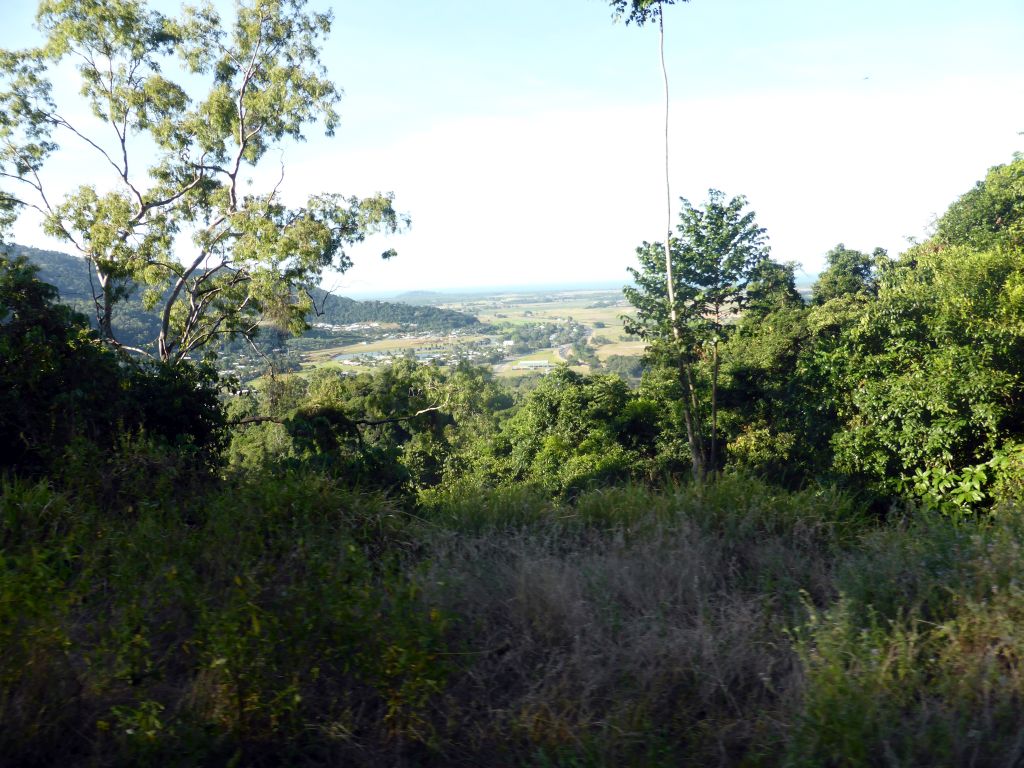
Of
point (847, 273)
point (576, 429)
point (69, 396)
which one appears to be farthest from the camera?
point (847, 273)

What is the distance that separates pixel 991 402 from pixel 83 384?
9.59 metres

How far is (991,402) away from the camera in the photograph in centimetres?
821

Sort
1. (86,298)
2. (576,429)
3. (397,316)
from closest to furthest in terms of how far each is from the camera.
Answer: (86,298), (576,429), (397,316)

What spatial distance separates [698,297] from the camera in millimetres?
16703

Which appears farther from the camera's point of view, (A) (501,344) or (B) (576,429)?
(A) (501,344)

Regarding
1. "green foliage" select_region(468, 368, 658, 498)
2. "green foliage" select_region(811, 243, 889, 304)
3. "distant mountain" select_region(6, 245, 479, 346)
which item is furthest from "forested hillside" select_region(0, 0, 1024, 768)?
"green foliage" select_region(811, 243, 889, 304)

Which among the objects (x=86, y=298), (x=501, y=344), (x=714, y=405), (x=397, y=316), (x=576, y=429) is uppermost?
(x=86, y=298)

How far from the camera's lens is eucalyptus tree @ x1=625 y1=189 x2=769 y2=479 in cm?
1460

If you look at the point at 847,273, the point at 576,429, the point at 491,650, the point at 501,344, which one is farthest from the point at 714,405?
the point at 501,344

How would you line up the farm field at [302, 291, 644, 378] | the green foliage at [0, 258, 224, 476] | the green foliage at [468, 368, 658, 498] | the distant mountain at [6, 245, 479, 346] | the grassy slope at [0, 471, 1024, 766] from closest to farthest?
the grassy slope at [0, 471, 1024, 766]
the green foliage at [0, 258, 224, 476]
the distant mountain at [6, 245, 479, 346]
the green foliage at [468, 368, 658, 498]
the farm field at [302, 291, 644, 378]

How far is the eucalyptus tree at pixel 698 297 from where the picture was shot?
14.6 m

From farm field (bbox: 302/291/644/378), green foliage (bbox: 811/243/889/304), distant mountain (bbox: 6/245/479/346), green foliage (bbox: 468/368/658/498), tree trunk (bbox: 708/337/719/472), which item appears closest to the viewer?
distant mountain (bbox: 6/245/479/346)

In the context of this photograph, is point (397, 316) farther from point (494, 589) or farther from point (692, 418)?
point (494, 589)

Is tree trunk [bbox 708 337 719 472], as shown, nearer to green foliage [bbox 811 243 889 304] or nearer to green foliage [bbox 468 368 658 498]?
green foliage [bbox 468 368 658 498]
